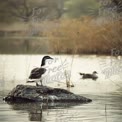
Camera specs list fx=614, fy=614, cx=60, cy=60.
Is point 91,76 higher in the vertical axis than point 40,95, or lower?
higher

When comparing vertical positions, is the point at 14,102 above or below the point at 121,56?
below

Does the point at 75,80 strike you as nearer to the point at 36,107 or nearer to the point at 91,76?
the point at 91,76

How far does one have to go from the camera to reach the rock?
370 centimetres

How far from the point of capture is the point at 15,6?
3.73 m

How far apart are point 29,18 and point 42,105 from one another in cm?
53

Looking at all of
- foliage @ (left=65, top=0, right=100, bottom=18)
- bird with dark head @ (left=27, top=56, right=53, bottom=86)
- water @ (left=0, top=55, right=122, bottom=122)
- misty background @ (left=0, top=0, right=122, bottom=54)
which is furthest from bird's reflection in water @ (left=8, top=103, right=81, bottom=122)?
foliage @ (left=65, top=0, right=100, bottom=18)

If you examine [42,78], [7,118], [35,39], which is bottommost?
[7,118]

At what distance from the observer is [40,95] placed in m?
3.70

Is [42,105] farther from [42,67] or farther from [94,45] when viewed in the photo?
[94,45]

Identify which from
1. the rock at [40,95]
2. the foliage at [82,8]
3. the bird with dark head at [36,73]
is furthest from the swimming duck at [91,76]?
the foliage at [82,8]

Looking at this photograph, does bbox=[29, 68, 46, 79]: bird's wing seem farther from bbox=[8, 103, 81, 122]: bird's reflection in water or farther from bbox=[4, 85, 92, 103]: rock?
bbox=[8, 103, 81, 122]: bird's reflection in water

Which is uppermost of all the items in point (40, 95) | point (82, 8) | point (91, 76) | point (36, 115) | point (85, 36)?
point (82, 8)

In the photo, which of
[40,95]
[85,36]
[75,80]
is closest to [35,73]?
[40,95]

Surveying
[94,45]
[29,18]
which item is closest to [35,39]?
[29,18]
